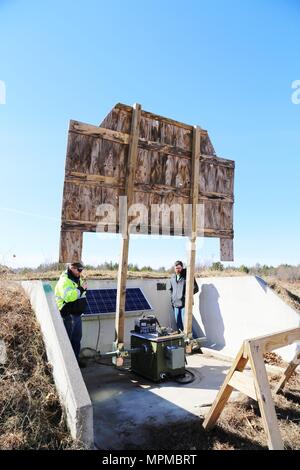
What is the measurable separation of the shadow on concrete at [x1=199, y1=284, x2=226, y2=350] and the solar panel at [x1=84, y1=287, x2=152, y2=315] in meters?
1.35

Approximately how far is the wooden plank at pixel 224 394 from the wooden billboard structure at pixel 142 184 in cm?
254

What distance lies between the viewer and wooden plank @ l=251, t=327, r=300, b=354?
3.36 meters

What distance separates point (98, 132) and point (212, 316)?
4817mm

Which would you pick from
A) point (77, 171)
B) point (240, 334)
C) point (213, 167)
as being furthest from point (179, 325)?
point (77, 171)

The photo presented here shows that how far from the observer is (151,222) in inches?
256

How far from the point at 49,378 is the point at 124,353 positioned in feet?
7.12

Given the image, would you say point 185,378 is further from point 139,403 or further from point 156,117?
point 156,117

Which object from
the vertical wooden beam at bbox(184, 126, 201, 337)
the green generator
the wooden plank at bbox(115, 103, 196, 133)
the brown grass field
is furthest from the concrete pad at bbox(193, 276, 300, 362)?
the wooden plank at bbox(115, 103, 196, 133)

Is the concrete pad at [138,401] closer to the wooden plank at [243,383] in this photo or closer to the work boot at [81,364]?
the work boot at [81,364]

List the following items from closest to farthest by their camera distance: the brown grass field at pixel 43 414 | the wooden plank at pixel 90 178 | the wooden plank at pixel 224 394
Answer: the brown grass field at pixel 43 414
the wooden plank at pixel 224 394
the wooden plank at pixel 90 178

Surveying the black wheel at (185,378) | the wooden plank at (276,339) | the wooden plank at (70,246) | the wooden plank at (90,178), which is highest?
the wooden plank at (90,178)

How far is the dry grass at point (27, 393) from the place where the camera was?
10.0 feet

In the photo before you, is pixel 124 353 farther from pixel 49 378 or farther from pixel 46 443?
pixel 46 443

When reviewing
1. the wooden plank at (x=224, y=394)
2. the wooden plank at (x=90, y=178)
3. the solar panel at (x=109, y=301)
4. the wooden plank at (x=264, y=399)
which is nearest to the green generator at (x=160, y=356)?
the wooden plank at (x=224, y=394)
